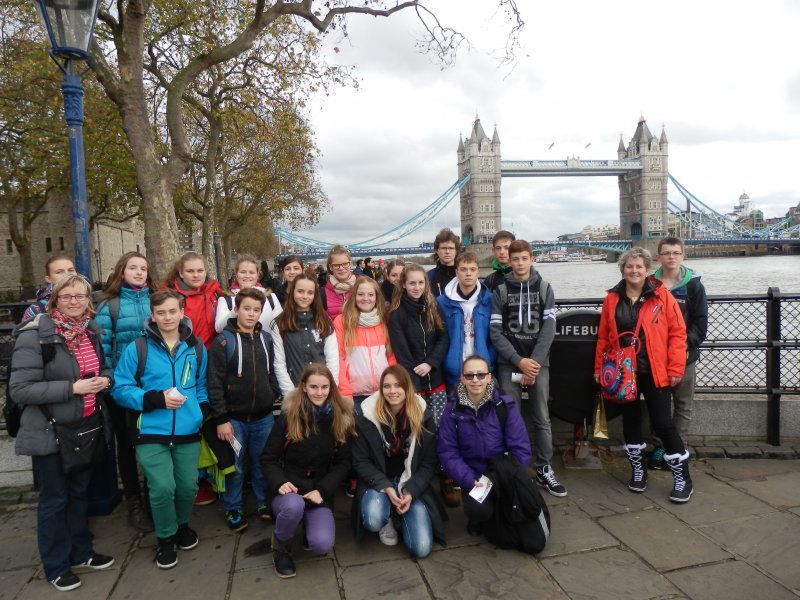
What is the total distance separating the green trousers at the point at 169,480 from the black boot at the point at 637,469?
9.67 feet

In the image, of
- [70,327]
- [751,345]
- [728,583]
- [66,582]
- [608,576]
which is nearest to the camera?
[728,583]

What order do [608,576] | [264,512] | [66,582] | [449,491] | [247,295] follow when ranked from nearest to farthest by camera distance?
[608,576] < [66,582] < [247,295] < [264,512] < [449,491]

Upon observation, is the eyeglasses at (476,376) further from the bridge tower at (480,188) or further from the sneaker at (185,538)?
the bridge tower at (480,188)

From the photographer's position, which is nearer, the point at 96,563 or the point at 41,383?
the point at 41,383

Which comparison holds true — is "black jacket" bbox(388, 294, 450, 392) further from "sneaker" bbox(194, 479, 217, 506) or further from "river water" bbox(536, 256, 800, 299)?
"river water" bbox(536, 256, 800, 299)

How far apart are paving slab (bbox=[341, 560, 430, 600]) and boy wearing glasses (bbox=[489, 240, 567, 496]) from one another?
138 cm

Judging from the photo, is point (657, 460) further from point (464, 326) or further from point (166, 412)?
point (166, 412)

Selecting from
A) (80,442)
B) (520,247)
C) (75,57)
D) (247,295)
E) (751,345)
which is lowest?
(80,442)

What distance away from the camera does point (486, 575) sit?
2764mm

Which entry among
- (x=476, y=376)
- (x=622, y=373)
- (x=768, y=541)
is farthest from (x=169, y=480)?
(x=768, y=541)

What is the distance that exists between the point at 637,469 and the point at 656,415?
16.6 inches

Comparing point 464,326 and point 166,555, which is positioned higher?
point 464,326

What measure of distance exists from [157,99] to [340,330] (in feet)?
42.5

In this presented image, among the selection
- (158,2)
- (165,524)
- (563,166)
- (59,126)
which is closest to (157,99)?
(59,126)
